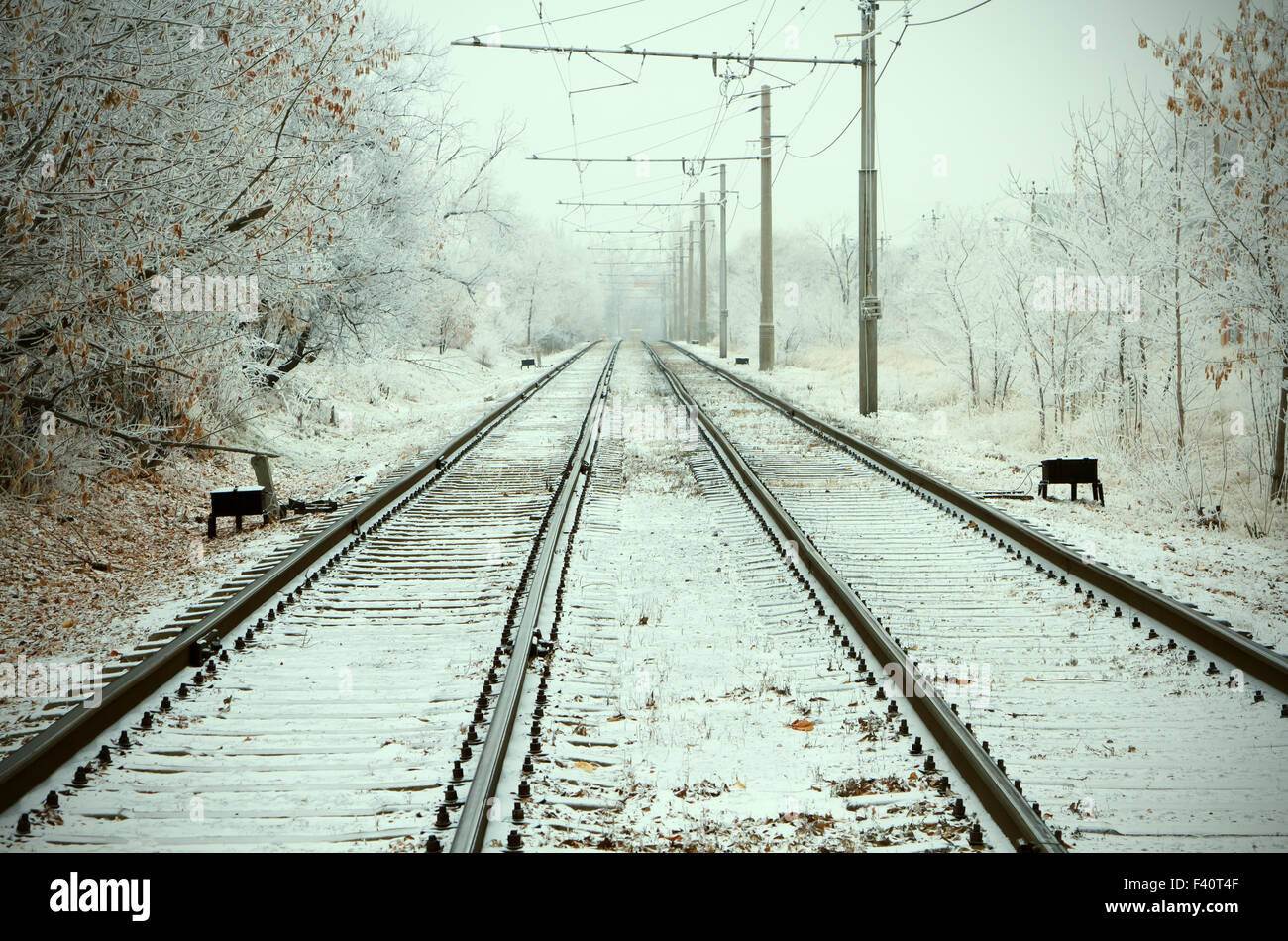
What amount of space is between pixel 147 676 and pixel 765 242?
95.4 ft

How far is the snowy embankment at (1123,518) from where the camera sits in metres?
7.18

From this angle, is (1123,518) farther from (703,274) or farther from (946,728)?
(703,274)

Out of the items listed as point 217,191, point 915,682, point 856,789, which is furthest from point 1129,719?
point 217,191

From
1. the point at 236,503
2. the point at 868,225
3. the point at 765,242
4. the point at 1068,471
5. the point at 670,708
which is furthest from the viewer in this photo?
the point at 765,242

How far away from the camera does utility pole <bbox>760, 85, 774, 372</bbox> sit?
101ft

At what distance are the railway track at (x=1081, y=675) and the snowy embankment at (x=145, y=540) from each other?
183 inches

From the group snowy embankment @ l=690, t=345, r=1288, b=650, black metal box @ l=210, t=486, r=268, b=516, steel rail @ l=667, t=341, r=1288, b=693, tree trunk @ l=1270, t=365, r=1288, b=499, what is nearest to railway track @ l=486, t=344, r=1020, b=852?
steel rail @ l=667, t=341, r=1288, b=693

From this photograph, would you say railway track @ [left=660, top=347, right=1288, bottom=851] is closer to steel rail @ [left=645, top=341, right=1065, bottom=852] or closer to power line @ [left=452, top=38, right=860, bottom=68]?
steel rail @ [left=645, top=341, right=1065, bottom=852]

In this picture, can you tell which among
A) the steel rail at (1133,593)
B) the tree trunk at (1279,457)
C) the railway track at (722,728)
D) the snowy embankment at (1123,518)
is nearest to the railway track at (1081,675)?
the steel rail at (1133,593)

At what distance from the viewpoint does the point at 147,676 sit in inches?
202

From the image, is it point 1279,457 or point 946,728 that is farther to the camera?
point 1279,457

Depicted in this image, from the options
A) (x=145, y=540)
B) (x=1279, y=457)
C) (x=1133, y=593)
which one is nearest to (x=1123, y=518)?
(x=1279, y=457)

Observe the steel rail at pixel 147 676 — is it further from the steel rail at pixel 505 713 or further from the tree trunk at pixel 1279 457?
the tree trunk at pixel 1279 457
